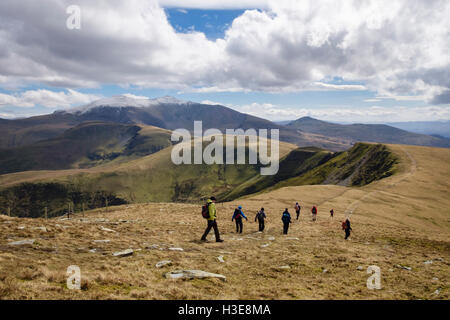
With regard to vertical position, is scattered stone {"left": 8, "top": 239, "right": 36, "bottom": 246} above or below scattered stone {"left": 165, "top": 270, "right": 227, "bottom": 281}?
above

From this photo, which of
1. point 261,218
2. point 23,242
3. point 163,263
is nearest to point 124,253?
point 163,263

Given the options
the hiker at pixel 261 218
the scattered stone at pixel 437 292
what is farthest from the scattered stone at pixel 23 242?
the scattered stone at pixel 437 292

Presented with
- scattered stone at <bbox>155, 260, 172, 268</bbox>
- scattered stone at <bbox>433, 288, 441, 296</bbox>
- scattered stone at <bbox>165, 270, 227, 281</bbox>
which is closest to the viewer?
scattered stone at <bbox>165, 270, 227, 281</bbox>

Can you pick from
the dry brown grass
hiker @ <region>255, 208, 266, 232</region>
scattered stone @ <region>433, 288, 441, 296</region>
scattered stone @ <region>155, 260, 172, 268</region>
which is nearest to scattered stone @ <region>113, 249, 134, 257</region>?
the dry brown grass

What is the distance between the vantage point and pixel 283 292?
12102mm

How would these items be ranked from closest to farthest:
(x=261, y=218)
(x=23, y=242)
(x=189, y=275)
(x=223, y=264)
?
(x=189, y=275), (x=23, y=242), (x=223, y=264), (x=261, y=218)

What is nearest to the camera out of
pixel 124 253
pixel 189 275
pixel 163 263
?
pixel 189 275

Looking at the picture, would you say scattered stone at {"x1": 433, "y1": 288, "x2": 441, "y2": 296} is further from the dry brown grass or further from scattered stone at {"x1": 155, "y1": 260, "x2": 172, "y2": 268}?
scattered stone at {"x1": 155, "y1": 260, "x2": 172, "y2": 268}

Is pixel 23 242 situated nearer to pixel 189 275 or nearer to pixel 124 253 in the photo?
pixel 124 253

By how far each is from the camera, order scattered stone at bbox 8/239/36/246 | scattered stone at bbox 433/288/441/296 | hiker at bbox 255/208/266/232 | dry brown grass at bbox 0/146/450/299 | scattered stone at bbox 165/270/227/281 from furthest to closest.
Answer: hiker at bbox 255/208/266/232 < scattered stone at bbox 8/239/36/246 < scattered stone at bbox 433/288/441/296 < scattered stone at bbox 165/270/227/281 < dry brown grass at bbox 0/146/450/299

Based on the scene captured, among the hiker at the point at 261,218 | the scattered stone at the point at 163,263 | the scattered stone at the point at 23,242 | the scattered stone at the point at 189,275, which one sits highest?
the scattered stone at the point at 23,242

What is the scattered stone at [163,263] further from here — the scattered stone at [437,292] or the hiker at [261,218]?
the hiker at [261,218]
